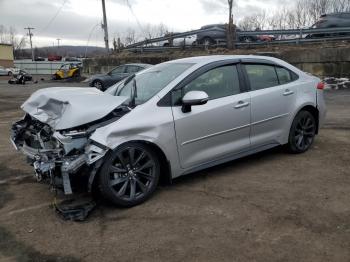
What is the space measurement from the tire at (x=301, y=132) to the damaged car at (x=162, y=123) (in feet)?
0.05

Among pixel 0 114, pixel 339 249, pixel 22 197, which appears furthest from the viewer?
pixel 0 114

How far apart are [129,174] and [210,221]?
99 cm

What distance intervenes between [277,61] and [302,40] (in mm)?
15846

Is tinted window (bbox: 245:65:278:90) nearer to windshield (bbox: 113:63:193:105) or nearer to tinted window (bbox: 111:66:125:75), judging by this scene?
windshield (bbox: 113:63:193:105)

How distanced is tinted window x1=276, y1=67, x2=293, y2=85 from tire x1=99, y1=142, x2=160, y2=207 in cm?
241

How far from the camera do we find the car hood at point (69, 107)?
4223 mm

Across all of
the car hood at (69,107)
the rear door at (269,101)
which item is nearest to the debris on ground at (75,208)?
the car hood at (69,107)

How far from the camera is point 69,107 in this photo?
439cm

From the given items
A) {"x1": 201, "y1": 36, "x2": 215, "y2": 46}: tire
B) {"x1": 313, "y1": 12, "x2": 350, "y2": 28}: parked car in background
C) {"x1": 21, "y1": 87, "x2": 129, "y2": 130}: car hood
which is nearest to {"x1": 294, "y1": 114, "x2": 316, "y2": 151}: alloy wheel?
{"x1": 21, "y1": 87, "x2": 129, "y2": 130}: car hood

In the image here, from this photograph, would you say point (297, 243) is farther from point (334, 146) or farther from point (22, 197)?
point (334, 146)

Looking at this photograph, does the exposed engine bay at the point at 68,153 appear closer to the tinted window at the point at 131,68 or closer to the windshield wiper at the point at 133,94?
the windshield wiper at the point at 133,94

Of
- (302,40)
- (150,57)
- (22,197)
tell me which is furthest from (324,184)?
(150,57)

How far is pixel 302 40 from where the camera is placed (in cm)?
2059

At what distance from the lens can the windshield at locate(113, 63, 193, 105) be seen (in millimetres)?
4875
